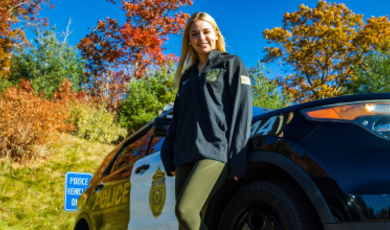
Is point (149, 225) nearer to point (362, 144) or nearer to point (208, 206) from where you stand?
point (208, 206)

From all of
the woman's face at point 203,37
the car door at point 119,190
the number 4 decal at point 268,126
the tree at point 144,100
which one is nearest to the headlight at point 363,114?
the number 4 decal at point 268,126

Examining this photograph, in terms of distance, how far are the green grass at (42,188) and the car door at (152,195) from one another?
5.15m

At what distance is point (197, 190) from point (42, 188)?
8.11 metres

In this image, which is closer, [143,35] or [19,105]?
[19,105]

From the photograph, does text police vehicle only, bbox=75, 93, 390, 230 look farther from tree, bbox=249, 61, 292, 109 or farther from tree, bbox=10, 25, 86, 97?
tree, bbox=10, 25, 86, 97

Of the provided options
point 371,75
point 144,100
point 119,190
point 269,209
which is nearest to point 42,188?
point 119,190

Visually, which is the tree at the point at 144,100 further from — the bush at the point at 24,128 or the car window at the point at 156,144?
the car window at the point at 156,144

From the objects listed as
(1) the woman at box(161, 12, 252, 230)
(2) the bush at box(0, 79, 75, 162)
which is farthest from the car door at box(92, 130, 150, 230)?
(2) the bush at box(0, 79, 75, 162)

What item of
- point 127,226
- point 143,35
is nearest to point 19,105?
point 127,226

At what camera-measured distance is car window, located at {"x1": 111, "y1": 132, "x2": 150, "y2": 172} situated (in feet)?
10.6

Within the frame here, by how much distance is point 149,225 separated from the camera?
2.63m

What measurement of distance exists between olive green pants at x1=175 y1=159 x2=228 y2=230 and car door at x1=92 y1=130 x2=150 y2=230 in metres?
1.09

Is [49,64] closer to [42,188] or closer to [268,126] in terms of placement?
[42,188]

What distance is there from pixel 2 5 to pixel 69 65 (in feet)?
16.5
